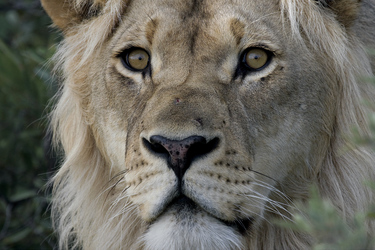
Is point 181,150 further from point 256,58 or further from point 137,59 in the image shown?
point 137,59

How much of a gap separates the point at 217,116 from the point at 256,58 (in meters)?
0.46

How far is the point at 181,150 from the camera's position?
6.88 ft

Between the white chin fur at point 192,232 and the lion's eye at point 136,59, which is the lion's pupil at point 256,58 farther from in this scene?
the white chin fur at point 192,232

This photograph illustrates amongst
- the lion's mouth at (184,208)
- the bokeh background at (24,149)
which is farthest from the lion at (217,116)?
the bokeh background at (24,149)

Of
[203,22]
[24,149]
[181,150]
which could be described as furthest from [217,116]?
[24,149]

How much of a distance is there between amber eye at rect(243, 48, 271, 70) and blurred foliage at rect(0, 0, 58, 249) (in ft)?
7.00

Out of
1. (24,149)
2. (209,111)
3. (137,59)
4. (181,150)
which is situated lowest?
(24,149)

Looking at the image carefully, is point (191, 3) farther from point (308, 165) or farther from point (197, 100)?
point (308, 165)

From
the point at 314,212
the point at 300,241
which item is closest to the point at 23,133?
the point at 300,241

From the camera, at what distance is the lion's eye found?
281 cm

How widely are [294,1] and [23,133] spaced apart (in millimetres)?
2920

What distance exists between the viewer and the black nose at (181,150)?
2.10 m

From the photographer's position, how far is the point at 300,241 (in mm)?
2668

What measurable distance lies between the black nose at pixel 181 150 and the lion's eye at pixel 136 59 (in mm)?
720
